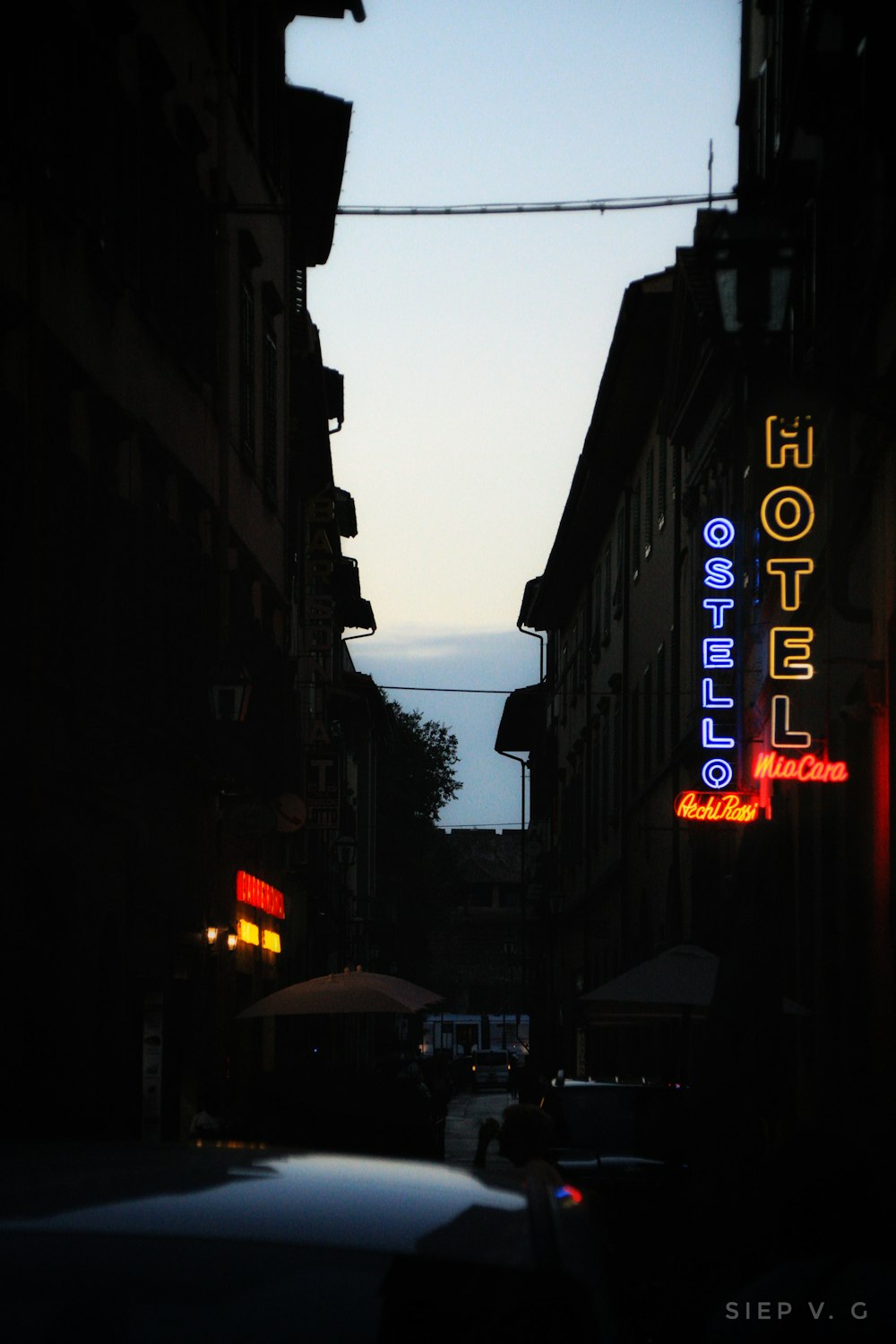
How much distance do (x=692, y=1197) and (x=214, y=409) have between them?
44.8 feet

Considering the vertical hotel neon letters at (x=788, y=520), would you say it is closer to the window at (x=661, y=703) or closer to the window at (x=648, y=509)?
the window at (x=661, y=703)

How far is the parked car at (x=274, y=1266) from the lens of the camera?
2.65 meters

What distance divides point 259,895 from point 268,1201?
23275 mm

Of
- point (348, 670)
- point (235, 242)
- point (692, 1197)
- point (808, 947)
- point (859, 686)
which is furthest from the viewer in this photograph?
point (348, 670)

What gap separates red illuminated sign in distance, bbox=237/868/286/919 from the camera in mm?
24281

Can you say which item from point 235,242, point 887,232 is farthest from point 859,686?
point 235,242

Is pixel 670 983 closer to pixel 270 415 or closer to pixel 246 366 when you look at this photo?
pixel 246 366

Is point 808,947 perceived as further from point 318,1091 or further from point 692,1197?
point 692,1197

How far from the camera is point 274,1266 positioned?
2721 mm

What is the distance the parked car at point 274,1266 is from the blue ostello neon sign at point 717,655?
713 inches

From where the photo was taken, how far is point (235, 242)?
76.8 feet

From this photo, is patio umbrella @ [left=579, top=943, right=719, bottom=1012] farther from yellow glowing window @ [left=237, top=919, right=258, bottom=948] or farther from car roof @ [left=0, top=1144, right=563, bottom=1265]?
car roof @ [left=0, top=1144, right=563, bottom=1265]

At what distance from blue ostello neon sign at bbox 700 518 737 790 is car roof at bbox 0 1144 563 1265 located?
17657 mm

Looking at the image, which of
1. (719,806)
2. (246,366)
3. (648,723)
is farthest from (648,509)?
(719,806)
